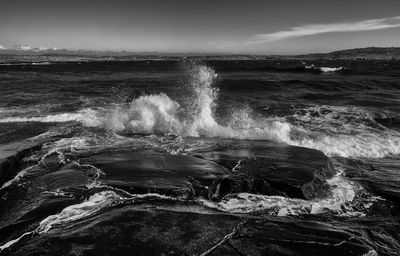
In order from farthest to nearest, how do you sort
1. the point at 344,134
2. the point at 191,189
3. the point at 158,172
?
the point at 344,134 → the point at 158,172 → the point at 191,189

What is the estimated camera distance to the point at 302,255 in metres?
4.55

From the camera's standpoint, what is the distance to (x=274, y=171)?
7.55 meters

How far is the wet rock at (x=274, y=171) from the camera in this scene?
22.7 ft

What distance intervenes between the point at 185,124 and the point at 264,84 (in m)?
22.3

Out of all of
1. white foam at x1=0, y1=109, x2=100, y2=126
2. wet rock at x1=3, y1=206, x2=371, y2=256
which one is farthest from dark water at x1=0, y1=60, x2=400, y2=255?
white foam at x1=0, y1=109, x2=100, y2=126

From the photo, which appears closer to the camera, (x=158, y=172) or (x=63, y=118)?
(x=158, y=172)

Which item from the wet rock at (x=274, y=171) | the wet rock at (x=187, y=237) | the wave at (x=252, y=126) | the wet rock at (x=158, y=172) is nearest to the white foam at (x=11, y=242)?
the wet rock at (x=187, y=237)

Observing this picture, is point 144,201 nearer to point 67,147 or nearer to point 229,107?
point 67,147

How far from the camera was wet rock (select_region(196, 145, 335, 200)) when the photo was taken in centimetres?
693

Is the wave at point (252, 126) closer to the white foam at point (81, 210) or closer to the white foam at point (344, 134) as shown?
the white foam at point (344, 134)

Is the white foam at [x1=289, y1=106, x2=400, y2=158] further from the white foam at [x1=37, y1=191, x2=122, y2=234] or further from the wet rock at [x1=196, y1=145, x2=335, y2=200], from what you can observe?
the white foam at [x1=37, y1=191, x2=122, y2=234]

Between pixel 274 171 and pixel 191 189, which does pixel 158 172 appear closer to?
pixel 191 189

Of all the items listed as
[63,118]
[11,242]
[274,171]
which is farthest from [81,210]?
[63,118]

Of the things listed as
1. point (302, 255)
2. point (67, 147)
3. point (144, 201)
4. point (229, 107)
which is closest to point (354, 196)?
point (302, 255)
